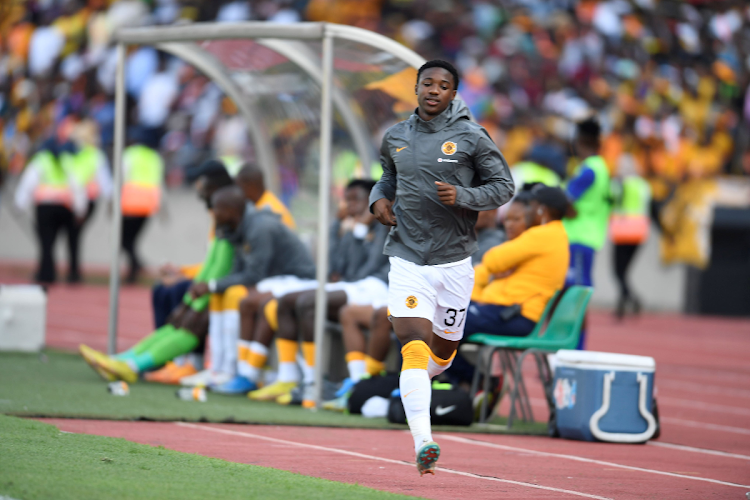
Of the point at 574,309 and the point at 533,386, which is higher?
the point at 574,309

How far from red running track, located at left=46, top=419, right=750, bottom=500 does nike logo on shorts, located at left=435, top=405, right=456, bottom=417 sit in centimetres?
29

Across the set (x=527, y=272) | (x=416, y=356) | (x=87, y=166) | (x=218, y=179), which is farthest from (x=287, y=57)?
(x=87, y=166)

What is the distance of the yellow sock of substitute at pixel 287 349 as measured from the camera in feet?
29.6

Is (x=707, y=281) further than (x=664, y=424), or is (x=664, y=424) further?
(x=707, y=281)

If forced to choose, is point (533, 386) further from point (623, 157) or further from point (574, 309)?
point (623, 157)

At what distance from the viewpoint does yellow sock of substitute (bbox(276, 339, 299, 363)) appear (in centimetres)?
901

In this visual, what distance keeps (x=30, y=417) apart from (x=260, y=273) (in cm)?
293

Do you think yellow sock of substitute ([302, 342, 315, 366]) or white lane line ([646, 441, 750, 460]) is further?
yellow sock of substitute ([302, 342, 315, 366])

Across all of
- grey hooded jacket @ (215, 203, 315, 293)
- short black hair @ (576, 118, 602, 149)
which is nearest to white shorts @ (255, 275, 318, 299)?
grey hooded jacket @ (215, 203, 315, 293)

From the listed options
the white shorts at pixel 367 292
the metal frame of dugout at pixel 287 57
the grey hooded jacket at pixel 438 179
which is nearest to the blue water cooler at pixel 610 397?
the white shorts at pixel 367 292

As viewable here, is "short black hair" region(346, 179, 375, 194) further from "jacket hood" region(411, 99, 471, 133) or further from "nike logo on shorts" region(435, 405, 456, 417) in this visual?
"jacket hood" region(411, 99, 471, 133)

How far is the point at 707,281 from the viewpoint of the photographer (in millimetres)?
19297

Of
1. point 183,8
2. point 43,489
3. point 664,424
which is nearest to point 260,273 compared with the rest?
point 664,424

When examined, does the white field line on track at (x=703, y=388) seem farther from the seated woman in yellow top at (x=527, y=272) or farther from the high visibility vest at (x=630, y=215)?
the high visibility vest at (x=630, y=215)
